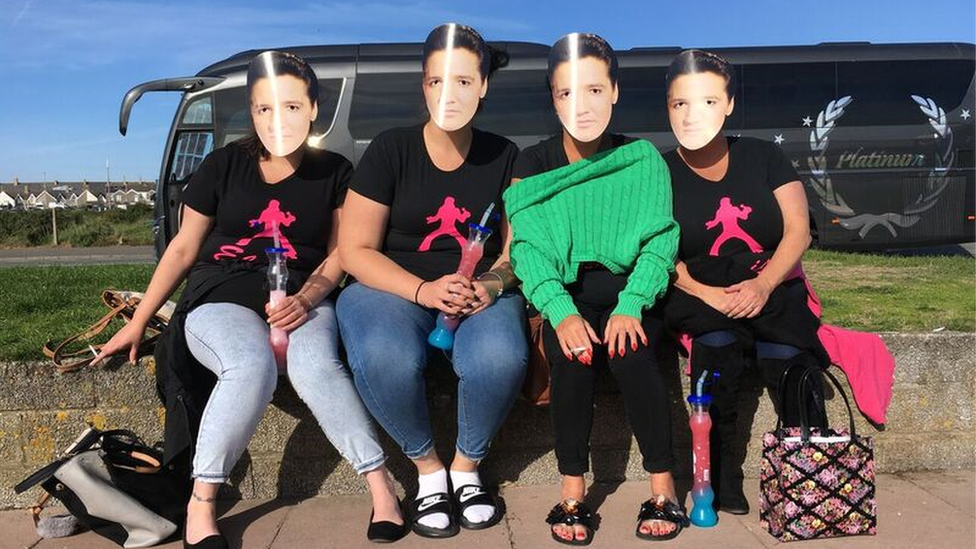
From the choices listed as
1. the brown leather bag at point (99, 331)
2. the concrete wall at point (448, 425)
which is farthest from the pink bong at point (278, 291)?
the brown leather bag at point (99, 331)

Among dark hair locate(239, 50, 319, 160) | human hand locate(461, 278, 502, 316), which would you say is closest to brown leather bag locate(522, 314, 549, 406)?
human hand locate(461, 278, 502, 316)

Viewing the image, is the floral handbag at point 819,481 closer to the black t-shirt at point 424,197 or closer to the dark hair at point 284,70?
the black t-shirt at point 424,197

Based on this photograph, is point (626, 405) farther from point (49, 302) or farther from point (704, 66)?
point (49, 302)

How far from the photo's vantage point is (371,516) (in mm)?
3016

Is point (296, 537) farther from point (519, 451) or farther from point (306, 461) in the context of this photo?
point (519, 451)

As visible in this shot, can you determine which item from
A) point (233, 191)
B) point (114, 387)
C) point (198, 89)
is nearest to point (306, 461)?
point (114, 387)

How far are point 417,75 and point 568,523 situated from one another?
9870 millimetres

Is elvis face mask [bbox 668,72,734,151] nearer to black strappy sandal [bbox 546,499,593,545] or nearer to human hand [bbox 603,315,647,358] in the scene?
human hand [bbox 603,315,647,358]

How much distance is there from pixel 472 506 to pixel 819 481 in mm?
1105

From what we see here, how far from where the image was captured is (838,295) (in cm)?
539

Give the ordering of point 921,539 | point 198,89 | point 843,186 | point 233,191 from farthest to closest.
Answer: point 843,186
point 198,89
point 233,191
point 921,539

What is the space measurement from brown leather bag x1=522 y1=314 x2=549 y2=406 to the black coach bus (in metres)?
9.20

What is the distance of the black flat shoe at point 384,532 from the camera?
286 centimetres

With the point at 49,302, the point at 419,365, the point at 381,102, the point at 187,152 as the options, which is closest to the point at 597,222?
the point at 419,365
